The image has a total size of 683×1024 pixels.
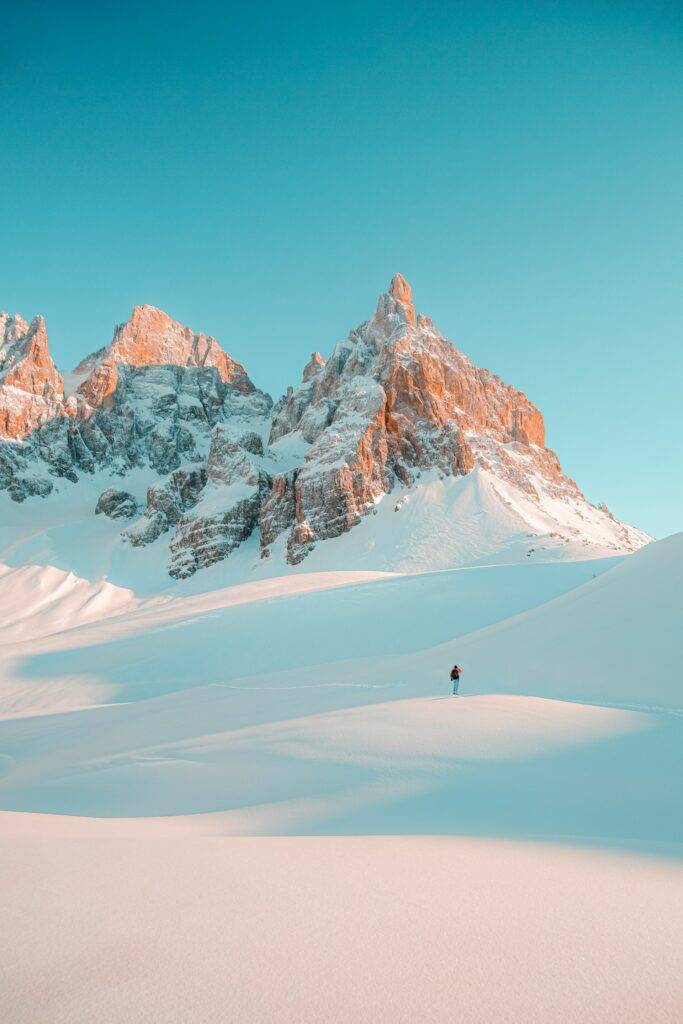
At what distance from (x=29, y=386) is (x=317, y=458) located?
7736 cm

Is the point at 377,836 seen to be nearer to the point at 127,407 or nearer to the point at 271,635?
the point at 271,635

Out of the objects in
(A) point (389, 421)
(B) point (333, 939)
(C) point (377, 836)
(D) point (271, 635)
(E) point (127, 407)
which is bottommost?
(C) point (377, 836)

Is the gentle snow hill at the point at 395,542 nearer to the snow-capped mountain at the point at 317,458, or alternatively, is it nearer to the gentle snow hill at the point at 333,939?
the snow-capped mountain at the point at 317,458

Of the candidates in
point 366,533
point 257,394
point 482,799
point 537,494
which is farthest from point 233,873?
point 257,394

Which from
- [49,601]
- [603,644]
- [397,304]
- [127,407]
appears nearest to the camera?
[603,644]

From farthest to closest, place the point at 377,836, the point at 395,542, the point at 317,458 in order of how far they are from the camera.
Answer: the point at 317,458 → the point at 395,542 → the point at 377,836

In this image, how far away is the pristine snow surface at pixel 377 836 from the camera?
2.76 m

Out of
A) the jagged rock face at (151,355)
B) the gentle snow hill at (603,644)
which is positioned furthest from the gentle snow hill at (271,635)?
the jagged rock face at (151,355)

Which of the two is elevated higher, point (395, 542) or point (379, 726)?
point (395, 542)

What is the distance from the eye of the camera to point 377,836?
6027mm

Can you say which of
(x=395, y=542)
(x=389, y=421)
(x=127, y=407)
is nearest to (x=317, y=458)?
(x=389, y=421)

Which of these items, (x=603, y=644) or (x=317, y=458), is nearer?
(x=603, y=644)

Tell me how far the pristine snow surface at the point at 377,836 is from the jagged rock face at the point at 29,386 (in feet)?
344

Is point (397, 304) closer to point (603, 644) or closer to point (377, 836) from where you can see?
point (603, 644)
